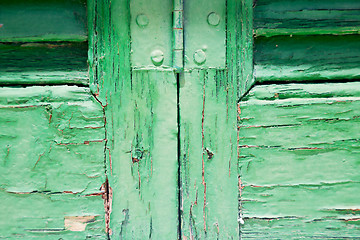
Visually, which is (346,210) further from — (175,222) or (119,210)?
(119,210)

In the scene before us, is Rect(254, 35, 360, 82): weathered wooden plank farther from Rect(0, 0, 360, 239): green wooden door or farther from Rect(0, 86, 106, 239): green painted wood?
Rect(0, 86, 106, 239): green painted wood

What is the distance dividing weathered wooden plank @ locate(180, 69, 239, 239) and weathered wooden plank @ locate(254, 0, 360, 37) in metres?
0.17

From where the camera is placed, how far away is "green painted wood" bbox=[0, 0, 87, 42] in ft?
2.25

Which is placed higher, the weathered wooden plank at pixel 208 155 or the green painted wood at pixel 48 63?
the green painted wood at pixel 48 63

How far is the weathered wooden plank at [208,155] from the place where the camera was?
2.28 ft

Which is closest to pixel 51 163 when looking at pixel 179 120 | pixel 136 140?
pixel 136 140

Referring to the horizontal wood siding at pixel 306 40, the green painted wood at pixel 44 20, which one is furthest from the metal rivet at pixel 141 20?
the horizontal wood siding at pixel 306 40

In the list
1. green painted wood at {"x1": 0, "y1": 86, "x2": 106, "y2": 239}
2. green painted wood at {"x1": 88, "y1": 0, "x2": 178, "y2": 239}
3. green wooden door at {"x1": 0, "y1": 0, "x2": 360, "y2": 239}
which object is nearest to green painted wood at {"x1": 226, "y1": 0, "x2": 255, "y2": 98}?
green wooden door at {"x1": 0, "y1": 0, "x2": 360, "y2": 239}

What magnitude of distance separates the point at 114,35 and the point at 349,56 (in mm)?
588

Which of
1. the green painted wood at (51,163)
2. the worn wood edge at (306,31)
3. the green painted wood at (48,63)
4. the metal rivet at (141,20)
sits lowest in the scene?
the green painted wood at (51,163)

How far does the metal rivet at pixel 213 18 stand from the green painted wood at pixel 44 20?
0.31 m

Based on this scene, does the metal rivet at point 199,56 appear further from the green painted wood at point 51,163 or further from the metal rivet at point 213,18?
the green painted wood at point 51,163

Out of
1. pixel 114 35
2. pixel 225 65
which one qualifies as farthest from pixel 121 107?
pixel 225 65

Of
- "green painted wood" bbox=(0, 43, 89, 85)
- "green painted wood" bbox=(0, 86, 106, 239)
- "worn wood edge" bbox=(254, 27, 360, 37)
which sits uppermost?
"worn wood edge" bbox=(254, 27, 360, 37)
